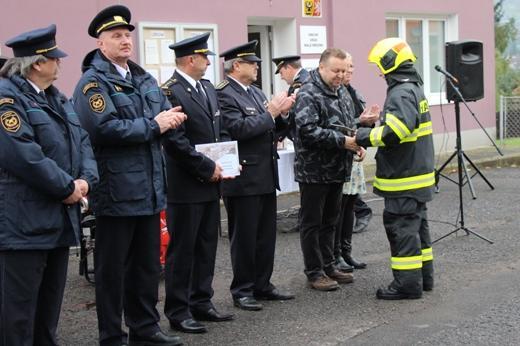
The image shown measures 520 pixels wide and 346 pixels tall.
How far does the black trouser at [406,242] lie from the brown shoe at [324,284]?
56cm

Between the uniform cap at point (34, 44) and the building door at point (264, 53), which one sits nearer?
the uniform cap at point (34, 44)

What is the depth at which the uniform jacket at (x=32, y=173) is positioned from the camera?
4357mm

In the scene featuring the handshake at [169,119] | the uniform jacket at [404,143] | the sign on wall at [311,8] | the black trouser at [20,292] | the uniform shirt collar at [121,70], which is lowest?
the black trouser at [20,292]

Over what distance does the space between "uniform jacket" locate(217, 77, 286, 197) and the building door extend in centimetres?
723

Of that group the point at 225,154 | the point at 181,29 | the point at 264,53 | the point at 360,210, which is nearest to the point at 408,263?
the point at 225,154

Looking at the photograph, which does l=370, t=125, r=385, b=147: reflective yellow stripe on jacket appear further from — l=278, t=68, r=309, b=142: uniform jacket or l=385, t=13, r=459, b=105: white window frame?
l=385, t=13, r=459, b=105: white window frame

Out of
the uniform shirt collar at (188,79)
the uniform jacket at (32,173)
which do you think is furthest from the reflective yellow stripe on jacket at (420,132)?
the uniform jacket at (32,173)

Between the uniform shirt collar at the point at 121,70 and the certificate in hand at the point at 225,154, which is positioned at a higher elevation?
the uniform shirt collar at the point at 121,70

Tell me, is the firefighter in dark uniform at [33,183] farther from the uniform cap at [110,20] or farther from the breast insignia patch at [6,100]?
the uniform cap at [110,20]

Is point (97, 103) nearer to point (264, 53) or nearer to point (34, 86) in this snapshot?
point (34, 86)

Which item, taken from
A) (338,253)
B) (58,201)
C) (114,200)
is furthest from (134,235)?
(338,253)

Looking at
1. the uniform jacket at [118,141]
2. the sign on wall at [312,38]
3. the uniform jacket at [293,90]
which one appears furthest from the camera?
the sign on wall at [312,38]

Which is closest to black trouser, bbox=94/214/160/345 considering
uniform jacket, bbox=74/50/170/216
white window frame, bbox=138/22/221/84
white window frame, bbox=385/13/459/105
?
uniform jacket, bbox=74/50/170/216

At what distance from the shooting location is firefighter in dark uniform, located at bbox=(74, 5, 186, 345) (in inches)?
196
